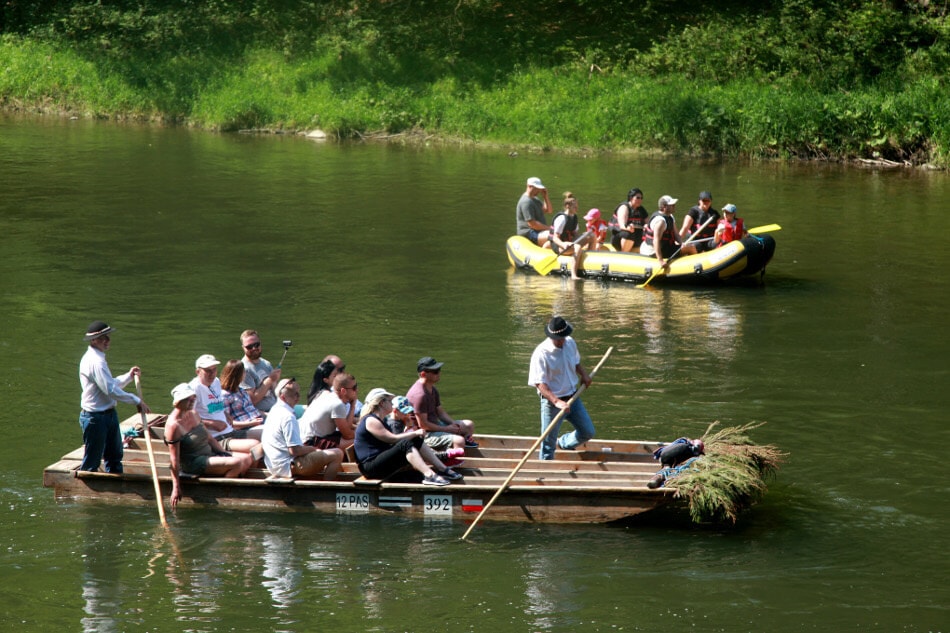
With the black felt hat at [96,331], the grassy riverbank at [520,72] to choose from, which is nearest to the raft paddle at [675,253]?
the black felt hat at [96,331]

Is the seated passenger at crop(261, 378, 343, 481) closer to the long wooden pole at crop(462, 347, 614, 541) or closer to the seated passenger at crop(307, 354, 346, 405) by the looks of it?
the seated passenger at crop(307, 354, 346, 405)

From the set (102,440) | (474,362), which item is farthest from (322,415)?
(474,362)

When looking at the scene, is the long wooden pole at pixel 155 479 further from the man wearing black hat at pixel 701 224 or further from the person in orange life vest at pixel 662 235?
the man wearing black hat at pixel 701 224

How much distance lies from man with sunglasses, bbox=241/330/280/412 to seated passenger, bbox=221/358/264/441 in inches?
11.4

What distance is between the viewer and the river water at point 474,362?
33.9ft

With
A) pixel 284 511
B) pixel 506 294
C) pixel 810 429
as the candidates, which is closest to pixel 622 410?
pixel 810 429

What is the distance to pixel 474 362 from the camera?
1645 cm

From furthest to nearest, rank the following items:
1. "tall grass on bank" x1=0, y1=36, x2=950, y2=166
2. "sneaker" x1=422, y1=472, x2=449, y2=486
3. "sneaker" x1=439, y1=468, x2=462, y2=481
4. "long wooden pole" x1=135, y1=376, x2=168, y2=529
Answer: "tall grass on bank" x1=0, y1=36, x2=950, y2=166
"sneaker" x1=439, y1=468, x2=462, y2=481
"sneaker" x1=422, y1=472, x2=449, y2=486
"long wooden pole" x1=135, y1=376, x2=168, y2=529

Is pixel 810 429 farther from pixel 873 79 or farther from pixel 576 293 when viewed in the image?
pixel 873 79

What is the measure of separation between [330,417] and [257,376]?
1.44 m

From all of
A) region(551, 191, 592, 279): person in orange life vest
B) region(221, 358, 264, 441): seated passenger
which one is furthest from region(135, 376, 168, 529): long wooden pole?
region(551, 191, 592, 279): person in orange life vest

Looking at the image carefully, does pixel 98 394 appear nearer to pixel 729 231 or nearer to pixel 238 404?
pixel 238 404

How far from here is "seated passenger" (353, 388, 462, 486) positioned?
11.7 metres

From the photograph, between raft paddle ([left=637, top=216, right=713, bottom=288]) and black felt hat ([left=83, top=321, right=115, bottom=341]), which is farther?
raft paddle ([left=637, top=216, right=713, bottom=288])
